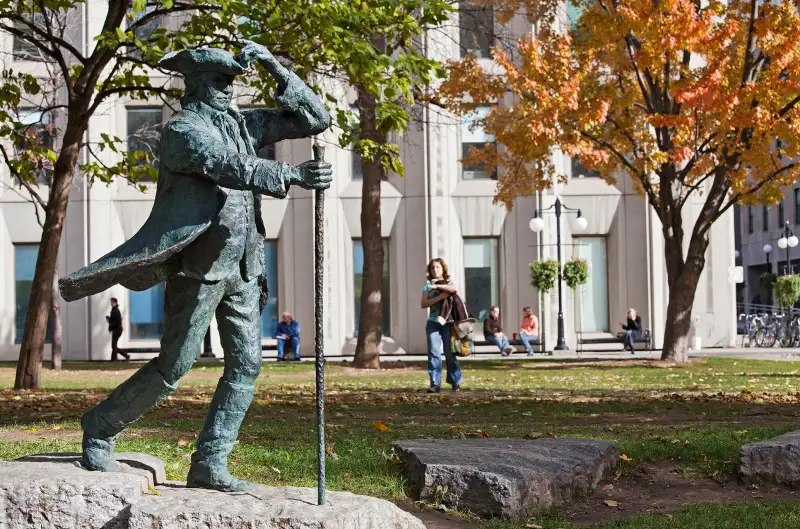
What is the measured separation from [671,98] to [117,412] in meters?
19.4

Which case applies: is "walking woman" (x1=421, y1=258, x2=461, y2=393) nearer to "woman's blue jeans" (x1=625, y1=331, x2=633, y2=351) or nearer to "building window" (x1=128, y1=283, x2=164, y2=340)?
"woman's blue jeans" (x1=625, y1=331, x2=633, y2=351)

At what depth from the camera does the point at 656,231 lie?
33375mm

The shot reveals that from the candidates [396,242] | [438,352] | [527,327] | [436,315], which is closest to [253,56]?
[436,315]

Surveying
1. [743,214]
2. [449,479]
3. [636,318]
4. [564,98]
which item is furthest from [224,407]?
[743,214]

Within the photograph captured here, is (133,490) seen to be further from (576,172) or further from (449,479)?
(576,172)

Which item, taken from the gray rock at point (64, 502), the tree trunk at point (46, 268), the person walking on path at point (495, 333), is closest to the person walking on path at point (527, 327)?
the person walking on path at point (495, 333)

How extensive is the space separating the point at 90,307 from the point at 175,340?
2818 cm

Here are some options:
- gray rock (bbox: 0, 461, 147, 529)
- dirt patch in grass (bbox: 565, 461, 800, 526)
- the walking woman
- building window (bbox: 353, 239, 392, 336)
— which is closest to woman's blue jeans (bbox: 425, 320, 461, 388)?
the walking woman

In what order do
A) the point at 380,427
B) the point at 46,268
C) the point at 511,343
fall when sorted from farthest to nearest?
the point at 511,343 < the point at 46,268 < the point at 380,427

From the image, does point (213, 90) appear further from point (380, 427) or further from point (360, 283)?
point (360, 283)

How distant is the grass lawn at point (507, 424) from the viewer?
24.4 ft

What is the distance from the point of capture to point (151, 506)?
5375 mm

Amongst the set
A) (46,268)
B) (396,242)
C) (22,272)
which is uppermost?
(396,242)

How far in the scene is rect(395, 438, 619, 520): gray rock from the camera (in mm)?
6922
